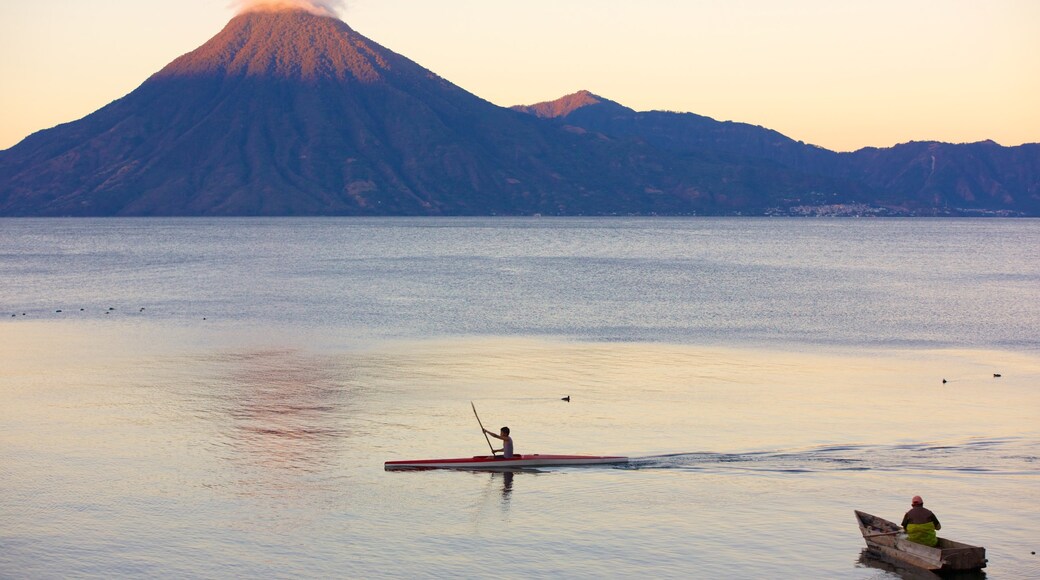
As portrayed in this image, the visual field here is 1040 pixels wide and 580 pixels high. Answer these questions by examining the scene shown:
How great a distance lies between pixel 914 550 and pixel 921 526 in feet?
2.21

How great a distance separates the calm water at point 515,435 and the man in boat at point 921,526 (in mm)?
1510

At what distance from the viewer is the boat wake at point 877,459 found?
A: 4081 centimetres

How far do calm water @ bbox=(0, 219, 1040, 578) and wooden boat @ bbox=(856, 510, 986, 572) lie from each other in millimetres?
782

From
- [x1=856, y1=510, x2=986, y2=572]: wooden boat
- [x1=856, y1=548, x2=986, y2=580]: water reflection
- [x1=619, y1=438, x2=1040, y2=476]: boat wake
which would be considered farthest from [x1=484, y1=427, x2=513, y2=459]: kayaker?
[x1=856, y1=548, x2=986, y2=580]: water reflection

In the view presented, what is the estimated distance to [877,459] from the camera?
42.1 m

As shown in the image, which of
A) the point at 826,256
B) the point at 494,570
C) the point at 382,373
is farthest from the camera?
the point at 826,256

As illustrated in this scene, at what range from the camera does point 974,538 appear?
109ft

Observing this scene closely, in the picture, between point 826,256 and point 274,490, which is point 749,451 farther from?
point 826,256

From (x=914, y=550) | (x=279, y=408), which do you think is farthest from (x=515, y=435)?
(x=914, y=550)

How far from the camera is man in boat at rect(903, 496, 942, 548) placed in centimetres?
3117

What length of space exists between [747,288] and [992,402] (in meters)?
69.3

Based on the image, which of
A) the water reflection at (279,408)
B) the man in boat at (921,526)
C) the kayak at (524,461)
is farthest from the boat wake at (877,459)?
the water reflection at (279,408)

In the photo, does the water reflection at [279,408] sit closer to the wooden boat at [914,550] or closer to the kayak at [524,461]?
the kayak at [524,461]

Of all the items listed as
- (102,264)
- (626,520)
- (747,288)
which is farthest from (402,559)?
(102,264)
